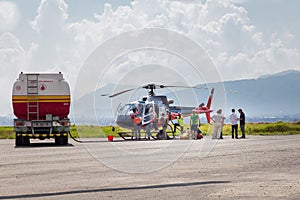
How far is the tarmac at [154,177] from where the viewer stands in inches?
429

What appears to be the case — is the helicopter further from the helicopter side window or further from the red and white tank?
the red and white tank

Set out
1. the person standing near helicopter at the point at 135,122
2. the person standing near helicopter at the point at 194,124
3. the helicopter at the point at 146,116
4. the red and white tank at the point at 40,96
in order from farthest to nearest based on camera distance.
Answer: the person standing near helicopter at the point at 194,124, the person standing near helicopter at the point at 135,122, the helicopter at the point at 146,116, the red and white tank at the point at 40,96

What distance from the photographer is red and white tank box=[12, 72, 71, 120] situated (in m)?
27.3

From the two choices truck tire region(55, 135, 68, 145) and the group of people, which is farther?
the group of people

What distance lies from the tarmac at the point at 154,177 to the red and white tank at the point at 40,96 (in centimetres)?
787

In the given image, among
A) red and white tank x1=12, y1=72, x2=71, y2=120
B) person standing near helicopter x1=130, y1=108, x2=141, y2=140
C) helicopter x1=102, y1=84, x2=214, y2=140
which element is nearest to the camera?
red and white tank x1=12, y1=72, x2=71, y2=120

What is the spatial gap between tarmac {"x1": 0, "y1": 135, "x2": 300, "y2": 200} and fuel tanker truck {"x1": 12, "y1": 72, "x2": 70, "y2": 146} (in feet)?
25.7

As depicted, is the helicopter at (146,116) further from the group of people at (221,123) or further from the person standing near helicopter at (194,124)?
the group of people at (221,123)

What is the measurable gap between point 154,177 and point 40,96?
49.1 feet

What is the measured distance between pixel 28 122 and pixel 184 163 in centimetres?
1236

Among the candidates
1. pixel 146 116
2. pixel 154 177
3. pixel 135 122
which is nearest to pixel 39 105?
pixel 135 122

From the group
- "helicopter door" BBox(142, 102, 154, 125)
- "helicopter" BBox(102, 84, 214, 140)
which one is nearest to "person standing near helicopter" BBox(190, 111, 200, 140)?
"helicopter" BBox(102, 84, 214, 140)

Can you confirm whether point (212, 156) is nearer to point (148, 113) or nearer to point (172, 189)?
point (172, 189)

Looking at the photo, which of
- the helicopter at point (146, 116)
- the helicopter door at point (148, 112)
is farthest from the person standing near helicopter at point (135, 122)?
the helicopter door at point (148, 112)
